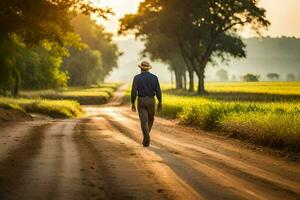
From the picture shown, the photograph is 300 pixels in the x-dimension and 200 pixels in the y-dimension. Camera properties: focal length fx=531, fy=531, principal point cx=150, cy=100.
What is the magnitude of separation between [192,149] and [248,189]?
221 inches

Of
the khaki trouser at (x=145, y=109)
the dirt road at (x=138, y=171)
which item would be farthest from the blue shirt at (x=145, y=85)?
the dirt road at (x=138, y=171)

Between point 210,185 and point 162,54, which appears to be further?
point 162,54

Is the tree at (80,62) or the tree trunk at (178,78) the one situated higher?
the tree at (80,62)

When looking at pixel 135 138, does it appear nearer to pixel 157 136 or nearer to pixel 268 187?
pixel 157 136

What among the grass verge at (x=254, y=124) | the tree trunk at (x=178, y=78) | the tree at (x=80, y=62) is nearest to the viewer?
the grass verge at (x=254, y=124)

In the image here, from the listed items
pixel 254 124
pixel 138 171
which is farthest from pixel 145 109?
pixel 138 171

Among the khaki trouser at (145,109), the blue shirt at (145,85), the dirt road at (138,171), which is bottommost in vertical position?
the dirt road at (138,171)

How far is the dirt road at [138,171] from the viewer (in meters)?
7.98

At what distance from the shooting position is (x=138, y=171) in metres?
9.93

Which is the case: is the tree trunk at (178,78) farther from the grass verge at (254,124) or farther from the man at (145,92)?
the man at (145,92)

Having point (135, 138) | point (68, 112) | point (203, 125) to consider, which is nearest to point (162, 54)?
point (68, 112)

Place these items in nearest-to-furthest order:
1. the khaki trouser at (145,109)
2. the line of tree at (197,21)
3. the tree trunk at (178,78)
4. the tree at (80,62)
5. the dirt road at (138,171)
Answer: the dirt road at (138,171)
the khaki trouser at (145,109)
the line of tree at (197,21)
the tree trunk at (178,78)
the tree at (80,62)

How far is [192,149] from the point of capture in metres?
13.9

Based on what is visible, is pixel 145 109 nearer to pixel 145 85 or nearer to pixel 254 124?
pixel 145 85
